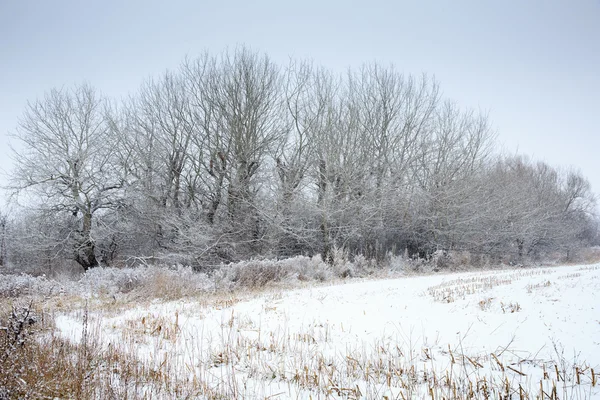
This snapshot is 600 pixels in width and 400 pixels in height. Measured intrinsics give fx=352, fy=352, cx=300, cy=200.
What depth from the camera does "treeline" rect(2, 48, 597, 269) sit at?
20.4m

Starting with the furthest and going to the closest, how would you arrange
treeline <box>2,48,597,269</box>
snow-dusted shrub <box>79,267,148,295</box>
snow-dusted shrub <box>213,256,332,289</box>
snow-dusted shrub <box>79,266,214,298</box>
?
treeline <box>2,48,597,269</box>
snow-dusted shrub <box>213,256,332,289</box>
snow-dusted shrub <box>79,267,148,295</box>
snow-dusted shrub <box>79,266,214,298</box>

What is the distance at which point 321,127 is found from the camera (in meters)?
21.6

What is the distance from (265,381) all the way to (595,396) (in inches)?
126

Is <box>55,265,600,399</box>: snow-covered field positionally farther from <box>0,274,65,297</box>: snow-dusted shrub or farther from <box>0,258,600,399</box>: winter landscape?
<box>0,274,65,297</box>: snow-dusted shrub

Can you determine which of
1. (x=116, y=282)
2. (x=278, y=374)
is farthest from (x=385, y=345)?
(x=116, y=282)

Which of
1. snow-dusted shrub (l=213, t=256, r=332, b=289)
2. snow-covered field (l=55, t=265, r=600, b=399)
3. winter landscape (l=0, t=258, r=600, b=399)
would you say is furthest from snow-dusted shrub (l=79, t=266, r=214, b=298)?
snow-covered field (l=55, t=265, r=600, b=399)

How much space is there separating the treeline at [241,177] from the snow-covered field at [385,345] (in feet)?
39.4

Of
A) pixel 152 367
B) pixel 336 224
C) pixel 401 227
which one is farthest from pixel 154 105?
pixel 152 367

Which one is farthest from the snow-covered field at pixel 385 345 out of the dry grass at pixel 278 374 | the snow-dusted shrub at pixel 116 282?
the snow-dusted shrub at pixel 116 282

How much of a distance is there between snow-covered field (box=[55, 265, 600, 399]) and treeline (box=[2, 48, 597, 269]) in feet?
39.4

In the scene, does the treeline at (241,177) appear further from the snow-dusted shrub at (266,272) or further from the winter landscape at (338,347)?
the winter landscape at (338,347)

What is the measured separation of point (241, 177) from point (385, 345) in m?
16.7

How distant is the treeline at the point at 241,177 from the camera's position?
2036cm

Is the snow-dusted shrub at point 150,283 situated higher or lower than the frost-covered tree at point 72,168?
lower
